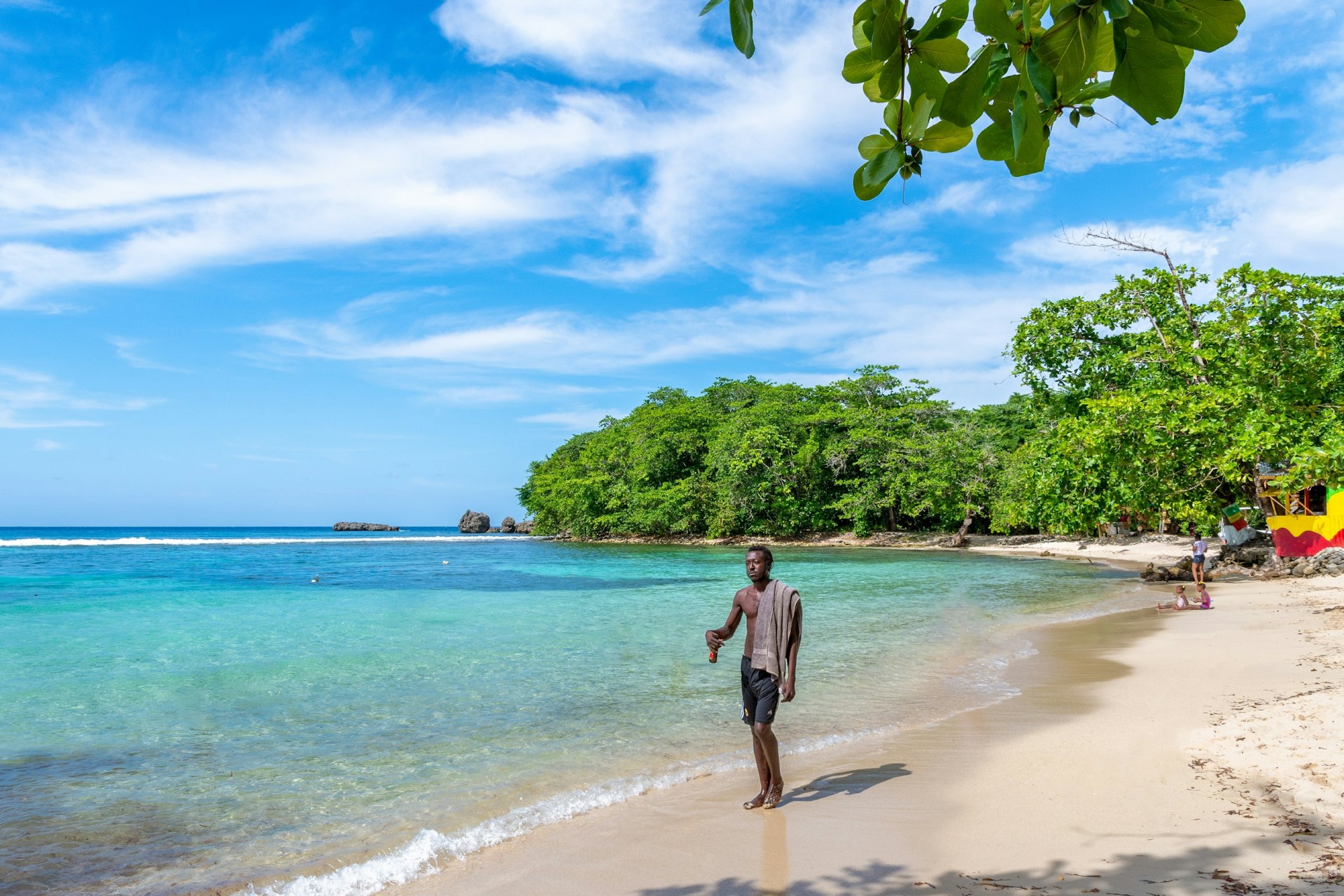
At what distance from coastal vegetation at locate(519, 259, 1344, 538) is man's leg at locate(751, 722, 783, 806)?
13278mm

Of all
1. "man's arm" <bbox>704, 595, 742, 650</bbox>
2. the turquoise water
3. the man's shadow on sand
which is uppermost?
"man's arm" <bbox>704, 595, 742, 650</bbox>

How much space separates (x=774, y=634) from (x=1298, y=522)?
17.8 meters

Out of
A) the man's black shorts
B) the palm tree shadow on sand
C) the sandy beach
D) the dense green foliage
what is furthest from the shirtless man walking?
the dense green foliage

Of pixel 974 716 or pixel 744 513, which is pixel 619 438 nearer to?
pixel 744 513

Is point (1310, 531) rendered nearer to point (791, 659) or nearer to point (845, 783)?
point (845, 783)

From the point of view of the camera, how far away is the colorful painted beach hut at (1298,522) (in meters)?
16.2

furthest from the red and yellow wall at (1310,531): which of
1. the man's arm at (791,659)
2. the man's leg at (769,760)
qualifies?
the man's leg at (769,760)

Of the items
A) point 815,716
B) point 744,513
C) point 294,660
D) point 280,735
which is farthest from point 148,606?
point 744,513


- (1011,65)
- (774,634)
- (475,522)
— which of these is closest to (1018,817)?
(774,634)

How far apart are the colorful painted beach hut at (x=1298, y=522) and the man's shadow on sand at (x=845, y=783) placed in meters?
14.6

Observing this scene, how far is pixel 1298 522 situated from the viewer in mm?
16844

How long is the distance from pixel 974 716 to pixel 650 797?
3594 millimetres

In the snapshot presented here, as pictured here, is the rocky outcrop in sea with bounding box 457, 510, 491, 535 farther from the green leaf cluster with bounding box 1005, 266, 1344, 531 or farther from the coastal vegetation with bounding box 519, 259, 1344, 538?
the green leaf cluster with bounding box 1005, 266, 1344, 531

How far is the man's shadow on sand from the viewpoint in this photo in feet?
17.3
